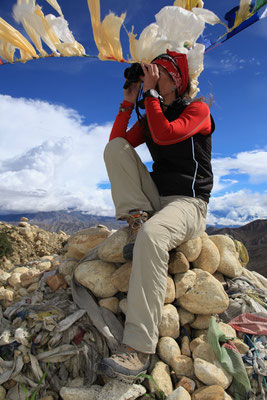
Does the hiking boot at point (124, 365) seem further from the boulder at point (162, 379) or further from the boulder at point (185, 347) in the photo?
the boulder at point (185, 347)

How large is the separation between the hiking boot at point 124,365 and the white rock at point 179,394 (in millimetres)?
289

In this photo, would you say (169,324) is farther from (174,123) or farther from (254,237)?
(254,237)

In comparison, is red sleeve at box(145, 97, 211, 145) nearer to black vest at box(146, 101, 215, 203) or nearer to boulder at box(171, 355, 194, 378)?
Result: black vest at box(146, 101, 215, 203)

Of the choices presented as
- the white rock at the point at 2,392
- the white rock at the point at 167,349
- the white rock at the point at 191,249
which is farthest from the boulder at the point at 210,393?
the white rock at the point at 2,392

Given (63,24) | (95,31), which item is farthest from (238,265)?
(63,24)

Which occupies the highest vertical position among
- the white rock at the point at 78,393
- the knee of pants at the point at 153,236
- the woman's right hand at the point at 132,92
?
the woman's right hand at the point at 132,92

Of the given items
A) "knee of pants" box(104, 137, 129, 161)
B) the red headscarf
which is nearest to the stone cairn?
"knee of pants" box(104, 137, 129, 161)

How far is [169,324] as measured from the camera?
296 cm

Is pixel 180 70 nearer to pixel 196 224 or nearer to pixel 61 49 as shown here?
pixel 61 49

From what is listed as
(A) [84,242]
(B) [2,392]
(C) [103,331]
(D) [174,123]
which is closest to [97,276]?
(C) [103,331]

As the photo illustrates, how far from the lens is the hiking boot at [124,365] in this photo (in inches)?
93.2

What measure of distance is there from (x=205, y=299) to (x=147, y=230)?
3.62 feet

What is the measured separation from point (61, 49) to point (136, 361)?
3318 mm

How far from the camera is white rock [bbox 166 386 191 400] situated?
2347mm
